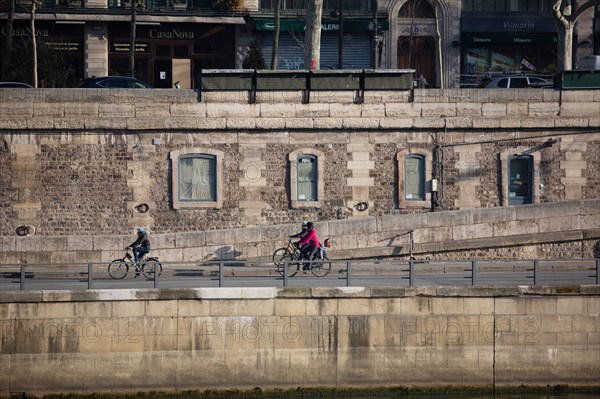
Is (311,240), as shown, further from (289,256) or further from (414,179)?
(414,179)

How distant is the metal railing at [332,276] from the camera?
28266 millimetres

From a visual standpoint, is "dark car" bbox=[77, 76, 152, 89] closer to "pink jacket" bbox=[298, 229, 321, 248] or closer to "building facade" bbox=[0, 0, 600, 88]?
"pink jacket" bbox=[298, 229, 321, 248]

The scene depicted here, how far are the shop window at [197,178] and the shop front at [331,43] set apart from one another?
19200 millimetres

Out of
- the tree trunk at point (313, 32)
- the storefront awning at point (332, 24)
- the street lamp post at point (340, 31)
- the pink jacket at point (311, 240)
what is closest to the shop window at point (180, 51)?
the storefront awning at point (332, 24)

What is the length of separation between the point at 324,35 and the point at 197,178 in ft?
66.9

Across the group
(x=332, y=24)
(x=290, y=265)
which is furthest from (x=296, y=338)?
(x=332, y=24)

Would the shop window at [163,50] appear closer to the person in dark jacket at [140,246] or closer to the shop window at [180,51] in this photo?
the shop window at [180,51]

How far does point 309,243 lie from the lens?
31.7m

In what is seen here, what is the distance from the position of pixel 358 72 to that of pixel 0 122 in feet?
33.1

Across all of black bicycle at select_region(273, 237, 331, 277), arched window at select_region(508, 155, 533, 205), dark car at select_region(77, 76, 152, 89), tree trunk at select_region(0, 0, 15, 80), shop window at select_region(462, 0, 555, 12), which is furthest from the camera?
shop window at select_region(462, 0, 555, 12)

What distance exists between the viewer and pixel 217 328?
2769 cm

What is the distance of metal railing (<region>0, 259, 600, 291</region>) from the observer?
28.3 meters

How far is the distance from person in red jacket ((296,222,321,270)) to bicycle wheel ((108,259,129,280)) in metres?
4.44

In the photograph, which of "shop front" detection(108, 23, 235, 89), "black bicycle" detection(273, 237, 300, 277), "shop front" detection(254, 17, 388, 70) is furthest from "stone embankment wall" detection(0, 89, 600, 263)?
"shop front" detection(254, 17, 388, 70)
